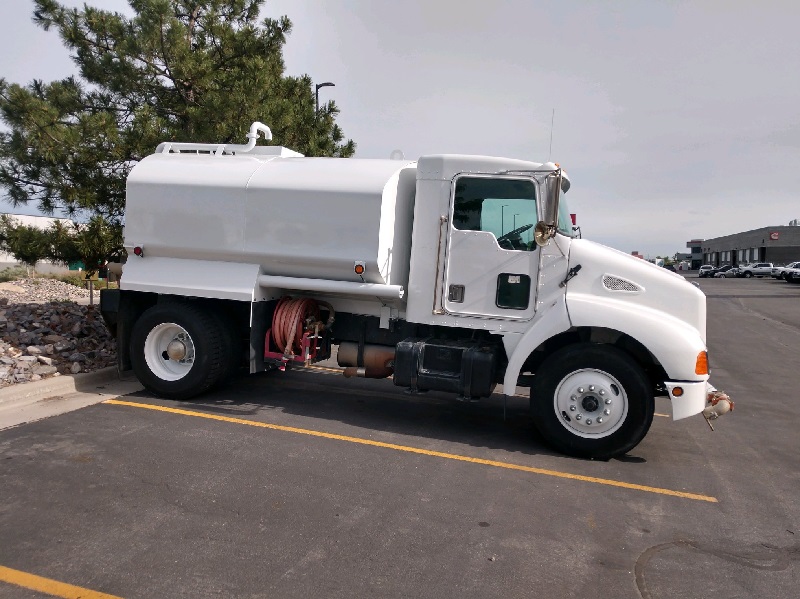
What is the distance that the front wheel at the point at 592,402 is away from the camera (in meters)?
5.68

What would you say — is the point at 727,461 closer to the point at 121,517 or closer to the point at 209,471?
the point at 209,471

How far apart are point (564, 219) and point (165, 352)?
492 cm

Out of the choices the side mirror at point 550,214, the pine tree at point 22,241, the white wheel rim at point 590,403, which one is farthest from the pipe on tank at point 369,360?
the pine tree at point 22,241

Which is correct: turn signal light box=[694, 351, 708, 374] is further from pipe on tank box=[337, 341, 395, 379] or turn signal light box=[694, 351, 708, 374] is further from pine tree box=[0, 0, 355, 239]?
pine tree box=[0, 0, 355, 239]

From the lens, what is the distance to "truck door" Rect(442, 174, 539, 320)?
20.3ft

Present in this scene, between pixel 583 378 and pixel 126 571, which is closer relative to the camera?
pixel 126 571

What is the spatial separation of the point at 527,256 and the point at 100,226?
6252 mm

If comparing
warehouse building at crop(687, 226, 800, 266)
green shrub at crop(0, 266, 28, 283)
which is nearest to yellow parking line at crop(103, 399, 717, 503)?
green shrub at crop(0, 266, 28, 283)

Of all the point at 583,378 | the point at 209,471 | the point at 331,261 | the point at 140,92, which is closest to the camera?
the point at 209,471

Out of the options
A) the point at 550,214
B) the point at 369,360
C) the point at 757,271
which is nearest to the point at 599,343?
the point at 550,214

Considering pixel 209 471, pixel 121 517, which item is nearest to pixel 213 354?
pixel 209 471

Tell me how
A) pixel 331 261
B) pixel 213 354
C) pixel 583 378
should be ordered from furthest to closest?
pixel 213 354 < pixel 331 261 < pixel 583 378

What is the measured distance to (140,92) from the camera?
9.77 m

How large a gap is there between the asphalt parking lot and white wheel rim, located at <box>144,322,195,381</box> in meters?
0.40
